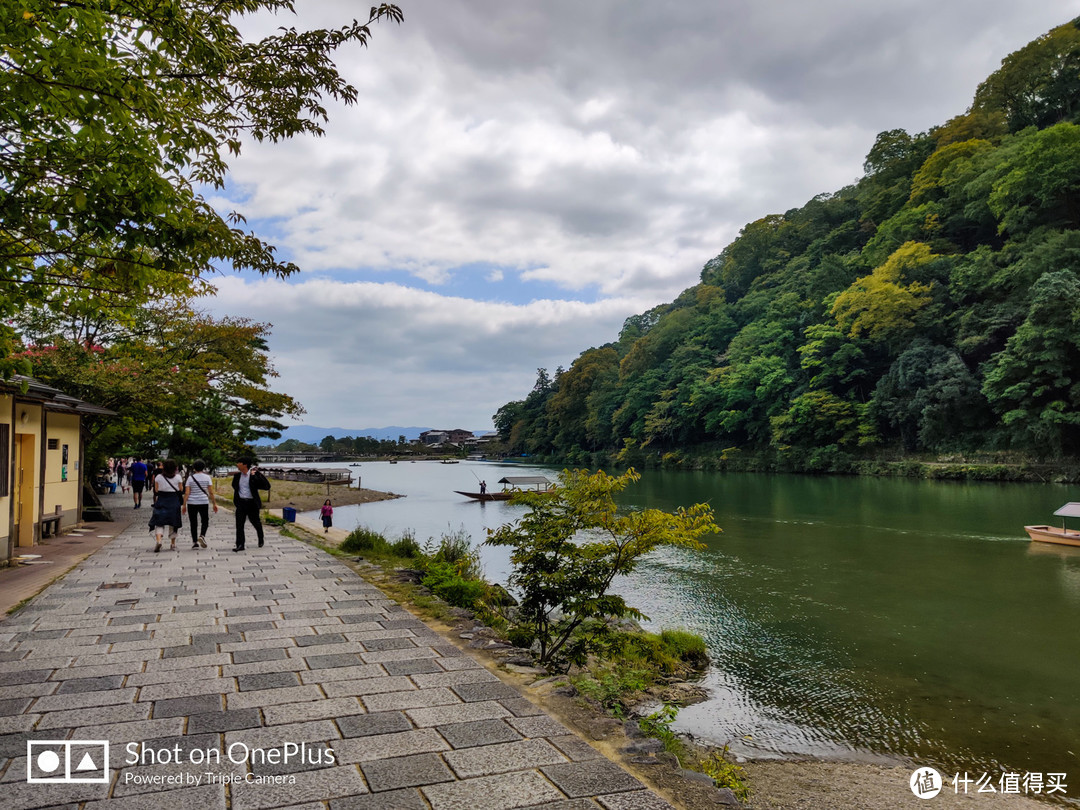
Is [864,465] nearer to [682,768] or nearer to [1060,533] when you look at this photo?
[1060,533]

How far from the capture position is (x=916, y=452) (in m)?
38.3

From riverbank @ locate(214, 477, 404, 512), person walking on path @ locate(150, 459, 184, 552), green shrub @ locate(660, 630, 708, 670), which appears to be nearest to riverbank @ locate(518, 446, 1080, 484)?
riverbank @ locate(214, 477, 404, 512)

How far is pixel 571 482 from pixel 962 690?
594 centimetres

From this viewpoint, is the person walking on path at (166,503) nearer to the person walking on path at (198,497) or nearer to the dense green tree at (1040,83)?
the person walking on path at (198,497)

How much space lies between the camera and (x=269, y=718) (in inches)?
136

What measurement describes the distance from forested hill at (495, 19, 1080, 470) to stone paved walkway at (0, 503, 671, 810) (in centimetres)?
3627

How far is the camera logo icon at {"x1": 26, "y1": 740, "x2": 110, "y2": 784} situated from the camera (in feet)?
Answer: 9.13

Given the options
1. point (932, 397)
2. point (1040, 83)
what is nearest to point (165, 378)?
point (932, 397)

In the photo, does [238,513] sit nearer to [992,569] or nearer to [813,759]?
[813,759]

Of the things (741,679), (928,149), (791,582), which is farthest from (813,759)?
(928,149)

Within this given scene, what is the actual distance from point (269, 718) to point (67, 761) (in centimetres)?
90

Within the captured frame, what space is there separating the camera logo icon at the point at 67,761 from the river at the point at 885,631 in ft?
18.9

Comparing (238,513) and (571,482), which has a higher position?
(571,482)

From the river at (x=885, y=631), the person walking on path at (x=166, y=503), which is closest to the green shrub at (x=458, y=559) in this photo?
the river at (x=885, y=631)
